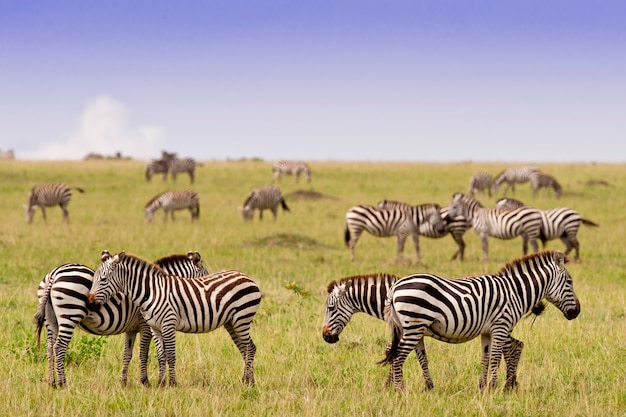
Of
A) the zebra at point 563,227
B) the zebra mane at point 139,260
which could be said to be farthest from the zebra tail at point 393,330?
the zebra at point 563,227

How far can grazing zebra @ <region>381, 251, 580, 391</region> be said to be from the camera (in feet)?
25.3

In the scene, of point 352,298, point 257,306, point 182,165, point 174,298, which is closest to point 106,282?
point 174,298

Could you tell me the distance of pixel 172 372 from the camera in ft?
27.2

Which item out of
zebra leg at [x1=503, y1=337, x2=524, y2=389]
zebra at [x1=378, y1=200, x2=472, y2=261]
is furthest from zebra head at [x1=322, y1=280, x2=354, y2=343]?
zebra at [x1=378, y1=200, x2=472, y2=261]

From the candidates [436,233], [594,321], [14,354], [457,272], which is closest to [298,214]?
[436,233]

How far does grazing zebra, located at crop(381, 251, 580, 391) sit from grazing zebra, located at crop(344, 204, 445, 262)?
11.4 metres

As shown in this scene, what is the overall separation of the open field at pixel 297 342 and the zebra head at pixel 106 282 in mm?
1009

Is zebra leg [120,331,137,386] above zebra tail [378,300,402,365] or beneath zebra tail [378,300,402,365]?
beneath

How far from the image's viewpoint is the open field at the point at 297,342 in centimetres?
786

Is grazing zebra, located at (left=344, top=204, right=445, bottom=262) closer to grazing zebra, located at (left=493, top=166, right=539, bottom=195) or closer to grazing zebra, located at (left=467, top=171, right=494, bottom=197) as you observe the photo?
grazing zebra, located at (left=467, top=171, right=494, bottom=197)

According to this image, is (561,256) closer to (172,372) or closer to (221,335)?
(172,372)

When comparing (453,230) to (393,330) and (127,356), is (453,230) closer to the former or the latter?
(393,330)

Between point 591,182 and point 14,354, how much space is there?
4097 cm

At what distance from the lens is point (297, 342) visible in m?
11.0
